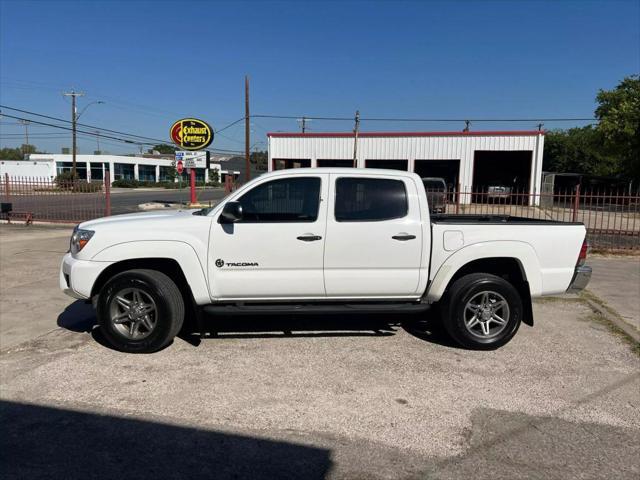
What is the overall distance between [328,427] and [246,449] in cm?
62

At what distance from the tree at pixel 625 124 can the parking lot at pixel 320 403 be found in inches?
1140

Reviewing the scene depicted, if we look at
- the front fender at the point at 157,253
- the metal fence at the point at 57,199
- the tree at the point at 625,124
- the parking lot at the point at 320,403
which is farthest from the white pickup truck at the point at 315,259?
the tree at the point at 625,124

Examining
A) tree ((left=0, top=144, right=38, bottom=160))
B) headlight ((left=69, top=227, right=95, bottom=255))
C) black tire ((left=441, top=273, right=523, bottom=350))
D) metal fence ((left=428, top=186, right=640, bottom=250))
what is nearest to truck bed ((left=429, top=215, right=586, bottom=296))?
black tire ((left=441, top=273, right=523, bottom=350))

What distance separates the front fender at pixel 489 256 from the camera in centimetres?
506

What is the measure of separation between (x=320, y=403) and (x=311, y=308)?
47.2 inches

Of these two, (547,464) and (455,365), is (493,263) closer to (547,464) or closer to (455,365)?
(455,365)

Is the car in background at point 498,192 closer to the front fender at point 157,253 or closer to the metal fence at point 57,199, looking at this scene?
the front fender at point 157,253

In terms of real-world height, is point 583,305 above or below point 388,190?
below

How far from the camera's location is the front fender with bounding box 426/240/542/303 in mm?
5059

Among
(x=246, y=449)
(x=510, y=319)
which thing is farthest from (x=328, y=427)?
(x=510, y=319)

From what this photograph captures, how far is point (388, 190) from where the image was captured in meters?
5.15

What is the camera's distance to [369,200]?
16.7 ft

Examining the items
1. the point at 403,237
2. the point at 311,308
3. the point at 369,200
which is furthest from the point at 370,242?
the point at 311,308

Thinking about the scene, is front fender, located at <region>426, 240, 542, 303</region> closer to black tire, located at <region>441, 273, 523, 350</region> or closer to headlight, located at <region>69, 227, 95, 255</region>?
black tire, located at <region>441, 273, 523, 350</region>
